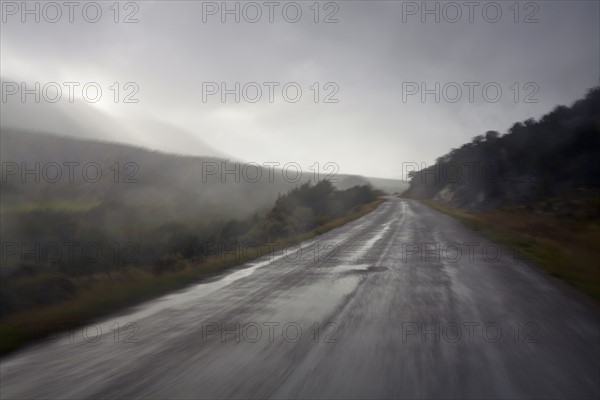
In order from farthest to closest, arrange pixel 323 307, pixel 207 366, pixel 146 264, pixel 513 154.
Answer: pixel 513 154 → pixel 146 264 → pixel 323 307 → pixel 207 366

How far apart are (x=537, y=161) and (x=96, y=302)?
3459 centimetres

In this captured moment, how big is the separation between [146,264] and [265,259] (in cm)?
371

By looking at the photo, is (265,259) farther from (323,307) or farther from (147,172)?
(147,172)

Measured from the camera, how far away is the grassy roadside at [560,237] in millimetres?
9717

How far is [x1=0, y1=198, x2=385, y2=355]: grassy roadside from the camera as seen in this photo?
20.0ft

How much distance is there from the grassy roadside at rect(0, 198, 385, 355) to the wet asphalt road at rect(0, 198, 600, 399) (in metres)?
0.46

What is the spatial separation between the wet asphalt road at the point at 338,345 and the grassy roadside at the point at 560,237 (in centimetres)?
143

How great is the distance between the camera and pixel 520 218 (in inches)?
898

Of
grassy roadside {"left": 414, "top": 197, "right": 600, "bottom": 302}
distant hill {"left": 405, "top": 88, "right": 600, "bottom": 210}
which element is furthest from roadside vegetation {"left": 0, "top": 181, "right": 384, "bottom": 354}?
distant hill {"left": 405, "top": 88, "right": 600, "bottom": 210}

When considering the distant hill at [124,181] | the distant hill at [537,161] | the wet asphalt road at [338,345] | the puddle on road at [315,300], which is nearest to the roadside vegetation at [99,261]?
the wet asphalt road at [338,345]

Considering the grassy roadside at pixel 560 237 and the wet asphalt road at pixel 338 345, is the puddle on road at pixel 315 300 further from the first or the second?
the grassy roadside at pixel 560 237

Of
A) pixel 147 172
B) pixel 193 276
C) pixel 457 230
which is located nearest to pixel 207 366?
pixel 193 276

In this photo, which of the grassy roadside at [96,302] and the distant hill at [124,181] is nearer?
the grassy roadside at [96,302]

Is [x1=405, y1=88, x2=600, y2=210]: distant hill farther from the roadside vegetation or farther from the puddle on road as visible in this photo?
the puddle on road
